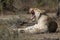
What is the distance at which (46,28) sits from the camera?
8.73 meters

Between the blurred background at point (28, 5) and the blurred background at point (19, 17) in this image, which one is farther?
the blurred background at point (28, 5)

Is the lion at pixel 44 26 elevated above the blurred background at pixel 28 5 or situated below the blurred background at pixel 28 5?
above

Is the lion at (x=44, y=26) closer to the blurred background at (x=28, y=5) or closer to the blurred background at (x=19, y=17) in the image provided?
the blurred background at (x=19, y=17)

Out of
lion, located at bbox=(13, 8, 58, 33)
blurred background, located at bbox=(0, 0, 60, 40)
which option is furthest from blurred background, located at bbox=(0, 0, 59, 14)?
lion, located at bbox=(13, 8, 58, 33)

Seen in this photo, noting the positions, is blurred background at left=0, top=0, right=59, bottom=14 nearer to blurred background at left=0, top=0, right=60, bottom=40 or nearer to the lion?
blurred background at left=0, top=0, right=60, bottom=40

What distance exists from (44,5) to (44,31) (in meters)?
6.21

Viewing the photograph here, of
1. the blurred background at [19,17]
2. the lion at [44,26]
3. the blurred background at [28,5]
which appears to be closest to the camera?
the blurred background at [19,17]

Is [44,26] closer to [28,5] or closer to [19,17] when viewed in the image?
[19,17]

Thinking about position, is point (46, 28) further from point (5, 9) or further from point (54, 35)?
point (5, 9)

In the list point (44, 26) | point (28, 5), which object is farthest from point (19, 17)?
point (28, 5)

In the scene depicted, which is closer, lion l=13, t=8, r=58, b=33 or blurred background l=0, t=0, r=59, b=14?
lion l=13, t=8, r=58, b=33

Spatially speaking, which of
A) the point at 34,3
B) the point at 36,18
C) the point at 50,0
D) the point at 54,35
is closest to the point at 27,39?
the point at 54,35

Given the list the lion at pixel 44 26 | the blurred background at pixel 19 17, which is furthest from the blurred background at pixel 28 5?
the lion at pixel 44 26

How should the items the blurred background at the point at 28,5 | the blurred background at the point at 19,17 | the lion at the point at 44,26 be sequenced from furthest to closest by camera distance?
the blurred background at the point at 28,5, the lion at the point at 44,26, the blurred background at the point at 19,17
